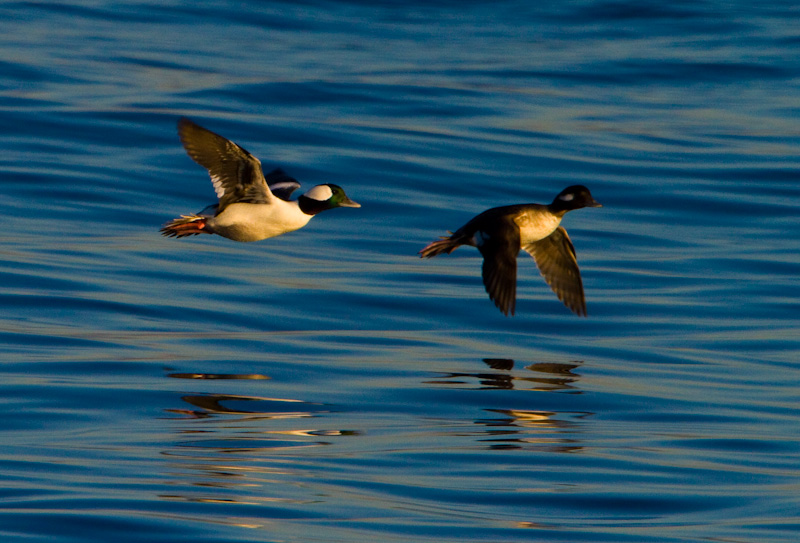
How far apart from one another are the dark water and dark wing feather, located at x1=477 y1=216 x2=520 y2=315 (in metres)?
1.54

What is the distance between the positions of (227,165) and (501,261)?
267 centimetres

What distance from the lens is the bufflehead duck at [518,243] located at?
12109 millimetres

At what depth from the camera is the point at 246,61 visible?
1580 inches

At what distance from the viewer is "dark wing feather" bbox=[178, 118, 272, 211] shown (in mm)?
10609

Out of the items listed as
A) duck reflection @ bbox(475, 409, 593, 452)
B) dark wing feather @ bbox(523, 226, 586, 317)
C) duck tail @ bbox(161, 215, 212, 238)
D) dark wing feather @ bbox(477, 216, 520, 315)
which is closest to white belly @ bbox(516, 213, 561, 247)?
dark wing feather @ bbox(477, 216, 520, 315)

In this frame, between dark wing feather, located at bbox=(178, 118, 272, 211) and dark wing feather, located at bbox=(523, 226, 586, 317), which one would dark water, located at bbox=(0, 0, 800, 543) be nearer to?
dark wing feather, located at bbox=(523, 226, 586, 317)

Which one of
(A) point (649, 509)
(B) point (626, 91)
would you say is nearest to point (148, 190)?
(A) point (649, 509)

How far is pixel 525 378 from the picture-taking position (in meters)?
16.1

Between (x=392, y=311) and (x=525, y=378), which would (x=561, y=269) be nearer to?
(x=525, y=378)

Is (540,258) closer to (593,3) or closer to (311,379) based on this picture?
(311,379)

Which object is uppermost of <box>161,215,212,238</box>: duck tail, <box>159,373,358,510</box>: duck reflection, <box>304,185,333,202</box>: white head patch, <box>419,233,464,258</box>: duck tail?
<box>304,185,333,202</box>: white head patch

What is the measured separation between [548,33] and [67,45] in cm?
1846

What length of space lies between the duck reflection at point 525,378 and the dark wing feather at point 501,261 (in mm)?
3317

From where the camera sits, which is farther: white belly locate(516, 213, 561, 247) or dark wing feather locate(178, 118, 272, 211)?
white belly locate(516, 213, 561, 247)
